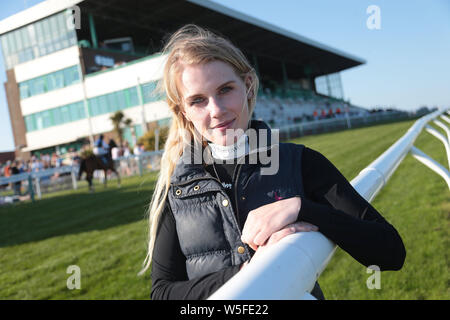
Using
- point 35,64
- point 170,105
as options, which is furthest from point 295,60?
point 170,105

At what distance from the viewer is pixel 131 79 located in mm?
26875

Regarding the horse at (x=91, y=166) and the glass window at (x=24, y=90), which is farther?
the glass window at (x=24, y=90)

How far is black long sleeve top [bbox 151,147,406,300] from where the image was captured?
39.1 inches

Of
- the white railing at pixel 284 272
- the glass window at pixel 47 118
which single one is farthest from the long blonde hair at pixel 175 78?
the glass window at pixel 47 118

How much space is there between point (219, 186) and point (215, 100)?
1.08ft

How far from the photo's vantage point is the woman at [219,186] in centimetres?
125

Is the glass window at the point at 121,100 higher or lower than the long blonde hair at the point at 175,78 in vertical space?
higher

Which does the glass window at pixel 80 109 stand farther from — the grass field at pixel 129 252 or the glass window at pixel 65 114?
the grass field at pixel 129 252

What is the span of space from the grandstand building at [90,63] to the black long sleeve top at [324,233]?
24.3 meters

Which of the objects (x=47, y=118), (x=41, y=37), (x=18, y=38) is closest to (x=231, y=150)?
(x=41, y=37)

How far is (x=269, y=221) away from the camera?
956mm

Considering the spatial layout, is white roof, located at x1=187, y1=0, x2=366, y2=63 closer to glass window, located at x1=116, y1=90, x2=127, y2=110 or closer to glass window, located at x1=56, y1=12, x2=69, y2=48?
glass window, located at x1=116, y1=90, x2=127, y2=110
